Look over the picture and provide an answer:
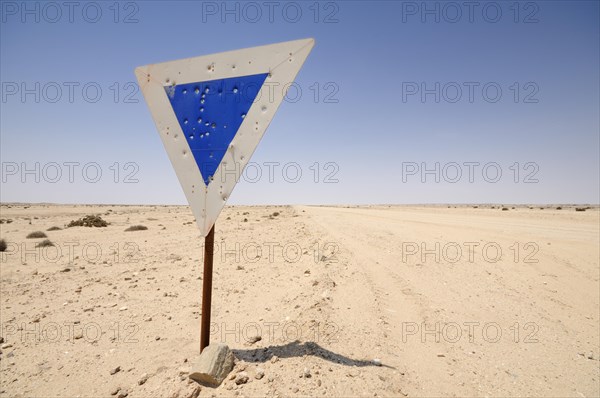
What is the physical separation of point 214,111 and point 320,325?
99.1 inches

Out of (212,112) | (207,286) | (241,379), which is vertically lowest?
(241,379)

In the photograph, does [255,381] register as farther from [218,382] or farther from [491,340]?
[491,340]

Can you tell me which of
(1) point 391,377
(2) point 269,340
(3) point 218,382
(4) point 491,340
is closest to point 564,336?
(4) point 491,340

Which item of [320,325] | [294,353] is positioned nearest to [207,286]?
[294,353]

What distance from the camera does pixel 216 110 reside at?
237 centimetres

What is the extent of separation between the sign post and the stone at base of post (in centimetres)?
19

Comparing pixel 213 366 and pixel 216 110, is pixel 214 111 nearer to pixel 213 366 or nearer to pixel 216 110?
pixel 216 110

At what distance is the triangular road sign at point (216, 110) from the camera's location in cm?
226

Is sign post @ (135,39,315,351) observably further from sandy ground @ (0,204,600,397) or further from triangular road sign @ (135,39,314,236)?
sandy ground @ (0,204,600,397)

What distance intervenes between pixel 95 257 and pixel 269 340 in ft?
23.3

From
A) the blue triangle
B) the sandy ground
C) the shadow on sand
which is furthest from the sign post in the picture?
the sandy ground

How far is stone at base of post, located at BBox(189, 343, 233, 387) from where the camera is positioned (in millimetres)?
2271

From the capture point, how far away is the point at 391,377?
2.39 m

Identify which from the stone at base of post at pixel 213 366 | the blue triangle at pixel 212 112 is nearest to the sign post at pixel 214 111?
the blue triangle at pixel 212 112
